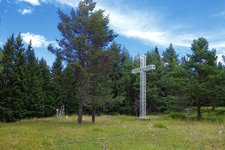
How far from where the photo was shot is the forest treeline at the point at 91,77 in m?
24.6

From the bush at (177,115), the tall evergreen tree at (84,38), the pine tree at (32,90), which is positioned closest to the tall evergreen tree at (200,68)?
the bush at (177,115)

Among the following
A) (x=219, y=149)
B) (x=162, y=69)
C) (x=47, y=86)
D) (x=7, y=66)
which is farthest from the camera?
(x=162, y=69)

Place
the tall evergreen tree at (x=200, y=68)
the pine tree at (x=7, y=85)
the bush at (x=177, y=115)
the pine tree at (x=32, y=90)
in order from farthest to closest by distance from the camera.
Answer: the pine tree at (x=32, y=90) → the bush at (x=177, y=115) → the pine tree at (x=7, y=85) → the tall evergreen tree at (x=200, y=68)

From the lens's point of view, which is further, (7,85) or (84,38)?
(7,85)

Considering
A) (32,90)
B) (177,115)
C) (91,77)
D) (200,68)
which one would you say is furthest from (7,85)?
(200,68)

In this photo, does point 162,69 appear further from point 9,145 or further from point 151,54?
point 9,145

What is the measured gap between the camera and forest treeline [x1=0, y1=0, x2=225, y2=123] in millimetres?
24609

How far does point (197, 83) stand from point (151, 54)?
80.1ft

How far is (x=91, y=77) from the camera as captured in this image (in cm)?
2523

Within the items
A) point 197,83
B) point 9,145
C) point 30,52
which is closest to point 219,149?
point 9,145

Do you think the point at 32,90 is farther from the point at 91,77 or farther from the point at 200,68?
the point at 200,68

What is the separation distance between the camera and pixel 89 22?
24516 millimetres

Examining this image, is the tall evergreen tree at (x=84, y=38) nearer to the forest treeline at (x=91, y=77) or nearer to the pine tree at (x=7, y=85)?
the forest treeline at (x=91, y=77)

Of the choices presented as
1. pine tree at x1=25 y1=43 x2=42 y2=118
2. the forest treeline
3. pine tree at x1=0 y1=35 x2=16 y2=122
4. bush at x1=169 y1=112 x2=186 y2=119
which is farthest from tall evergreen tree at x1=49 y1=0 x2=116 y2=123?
bush at x1=169 y1=112 x2=186 y2=119
